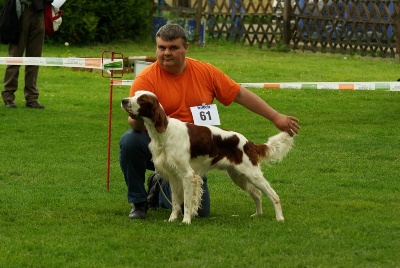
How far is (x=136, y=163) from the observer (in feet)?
23.5

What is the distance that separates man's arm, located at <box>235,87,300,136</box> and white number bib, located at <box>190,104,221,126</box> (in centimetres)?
27

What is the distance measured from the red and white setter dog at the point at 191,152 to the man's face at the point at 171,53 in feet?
1.41

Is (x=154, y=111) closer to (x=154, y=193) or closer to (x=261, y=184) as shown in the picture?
(x=261, y=184)

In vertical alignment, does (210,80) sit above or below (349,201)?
above

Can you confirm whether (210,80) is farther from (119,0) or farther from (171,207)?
(119,0)

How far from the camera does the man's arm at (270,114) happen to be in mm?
7184

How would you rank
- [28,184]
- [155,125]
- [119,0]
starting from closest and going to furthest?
[155,125]
[28,184]
[119,0]

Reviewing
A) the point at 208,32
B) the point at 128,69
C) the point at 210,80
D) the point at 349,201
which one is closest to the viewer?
the point at 210,80

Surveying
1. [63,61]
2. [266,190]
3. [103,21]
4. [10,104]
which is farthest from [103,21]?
[266,190]

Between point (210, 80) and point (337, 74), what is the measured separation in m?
10.3

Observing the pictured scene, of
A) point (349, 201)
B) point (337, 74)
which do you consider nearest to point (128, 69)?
point (337, 74)

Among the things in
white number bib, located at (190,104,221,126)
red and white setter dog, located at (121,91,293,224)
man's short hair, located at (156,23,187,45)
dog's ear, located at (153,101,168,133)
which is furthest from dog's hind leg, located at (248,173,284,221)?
man's short hair, located at (156,23,187,45)

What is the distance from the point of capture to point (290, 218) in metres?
7.11

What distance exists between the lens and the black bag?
12.7 metres
